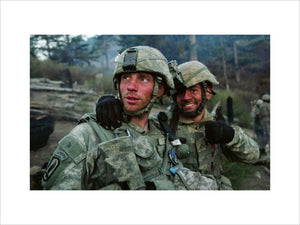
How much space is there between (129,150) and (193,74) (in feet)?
5.00

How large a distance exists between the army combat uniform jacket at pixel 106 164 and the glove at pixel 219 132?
1.94ft

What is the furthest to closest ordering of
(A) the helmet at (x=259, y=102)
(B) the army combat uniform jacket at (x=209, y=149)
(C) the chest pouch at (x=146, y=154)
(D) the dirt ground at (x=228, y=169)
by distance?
(A) the helmet at (x=259, y=102) < (D) the dirt ground at (x=228, y=169) < (B) the army combat uniform jacket at (x=209, y=149) < (C) the chest pouch at (x=146, y=154)

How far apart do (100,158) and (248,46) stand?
10.1 feet

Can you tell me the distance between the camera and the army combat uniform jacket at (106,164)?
6.30ft

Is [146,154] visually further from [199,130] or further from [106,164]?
[199,130]

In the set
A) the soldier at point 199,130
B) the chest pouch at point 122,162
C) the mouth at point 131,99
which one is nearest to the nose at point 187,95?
the soldier at point 199,130

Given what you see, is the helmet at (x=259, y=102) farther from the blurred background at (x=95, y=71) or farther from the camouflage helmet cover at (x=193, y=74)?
the camouflage helmet cover at (x=193, y=74)

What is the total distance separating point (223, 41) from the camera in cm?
370

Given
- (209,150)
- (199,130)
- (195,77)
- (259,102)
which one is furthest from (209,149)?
(259,102)

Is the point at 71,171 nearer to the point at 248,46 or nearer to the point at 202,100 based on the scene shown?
the point at 202,100

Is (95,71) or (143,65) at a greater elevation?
→ (95,71)

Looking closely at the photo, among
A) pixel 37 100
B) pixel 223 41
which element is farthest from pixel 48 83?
pixel 223 41

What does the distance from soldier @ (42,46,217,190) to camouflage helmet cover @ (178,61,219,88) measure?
52cm

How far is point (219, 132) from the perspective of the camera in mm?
2666
